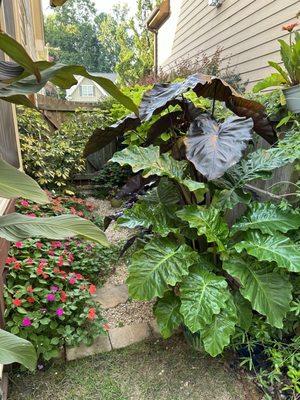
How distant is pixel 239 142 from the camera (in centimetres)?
149

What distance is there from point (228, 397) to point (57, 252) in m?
1.51

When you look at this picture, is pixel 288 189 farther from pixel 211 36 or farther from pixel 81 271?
pixel 211 36

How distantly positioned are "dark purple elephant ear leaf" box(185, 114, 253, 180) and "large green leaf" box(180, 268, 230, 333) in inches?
21.5

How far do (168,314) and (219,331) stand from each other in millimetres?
299

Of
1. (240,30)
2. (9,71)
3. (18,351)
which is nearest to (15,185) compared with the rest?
(9,71)

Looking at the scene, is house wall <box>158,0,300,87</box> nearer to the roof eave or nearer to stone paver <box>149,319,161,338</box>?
A: the roof eave

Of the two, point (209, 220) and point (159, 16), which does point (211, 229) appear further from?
point (159, 16)

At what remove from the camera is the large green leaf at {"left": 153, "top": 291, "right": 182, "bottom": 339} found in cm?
158

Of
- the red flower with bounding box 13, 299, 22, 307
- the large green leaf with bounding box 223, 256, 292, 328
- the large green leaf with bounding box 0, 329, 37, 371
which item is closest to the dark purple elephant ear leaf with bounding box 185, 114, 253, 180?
the large green leaf with bounding box 223, 256, 292, 328

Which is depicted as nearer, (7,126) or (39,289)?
(39,289)

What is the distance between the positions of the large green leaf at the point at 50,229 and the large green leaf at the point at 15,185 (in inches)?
5.5

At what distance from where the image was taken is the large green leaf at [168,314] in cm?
158

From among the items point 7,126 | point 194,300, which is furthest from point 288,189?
point 7,126

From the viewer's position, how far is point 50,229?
107 centimetres
